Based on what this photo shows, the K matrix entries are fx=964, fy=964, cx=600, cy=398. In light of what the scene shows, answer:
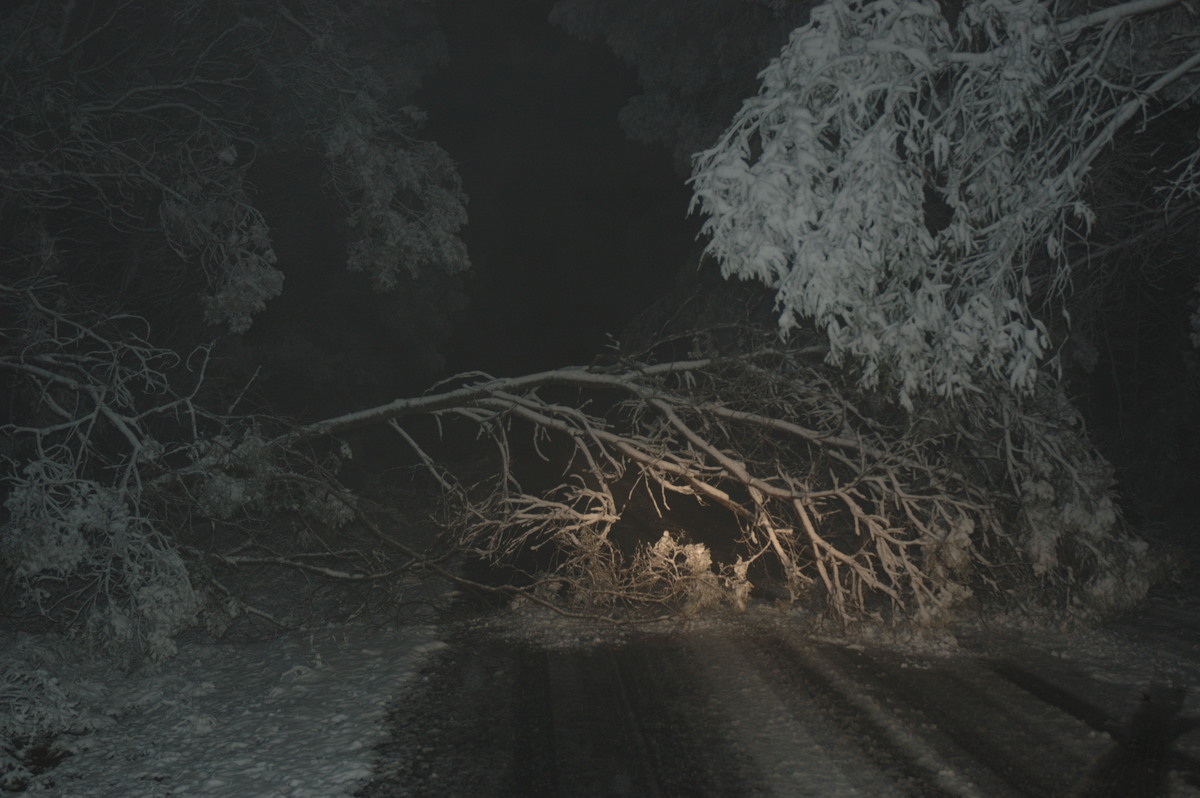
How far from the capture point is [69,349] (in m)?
10.8

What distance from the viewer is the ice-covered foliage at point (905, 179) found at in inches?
222

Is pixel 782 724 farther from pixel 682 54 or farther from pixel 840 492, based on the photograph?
pixel 682 54

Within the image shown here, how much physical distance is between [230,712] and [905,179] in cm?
582

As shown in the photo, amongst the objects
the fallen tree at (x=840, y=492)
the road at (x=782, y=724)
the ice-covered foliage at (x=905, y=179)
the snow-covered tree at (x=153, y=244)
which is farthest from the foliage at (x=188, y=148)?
the ice-covered foliage at (x=905, y=179)

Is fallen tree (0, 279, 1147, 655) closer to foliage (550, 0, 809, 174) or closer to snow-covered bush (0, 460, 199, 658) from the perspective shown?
snow-covered bush (0, 460, 199, 658)

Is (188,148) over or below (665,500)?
over

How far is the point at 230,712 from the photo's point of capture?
6.93 meters

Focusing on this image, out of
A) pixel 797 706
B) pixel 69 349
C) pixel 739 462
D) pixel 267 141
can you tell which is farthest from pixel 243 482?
pixel 267 141

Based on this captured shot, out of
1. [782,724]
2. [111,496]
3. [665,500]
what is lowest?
[782,724]

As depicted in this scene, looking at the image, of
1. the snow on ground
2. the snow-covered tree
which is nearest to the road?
the snow on ground

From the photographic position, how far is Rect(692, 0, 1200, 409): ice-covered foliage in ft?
18.5

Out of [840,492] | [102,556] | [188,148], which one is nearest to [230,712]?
[102,556]

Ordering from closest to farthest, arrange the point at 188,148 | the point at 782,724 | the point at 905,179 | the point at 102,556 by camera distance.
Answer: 1. the point at 905,179
2. the point at 782,724
3. the point at 102,556
4. the point at 188,148

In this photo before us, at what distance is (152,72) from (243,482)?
Result: 19.5 ft
